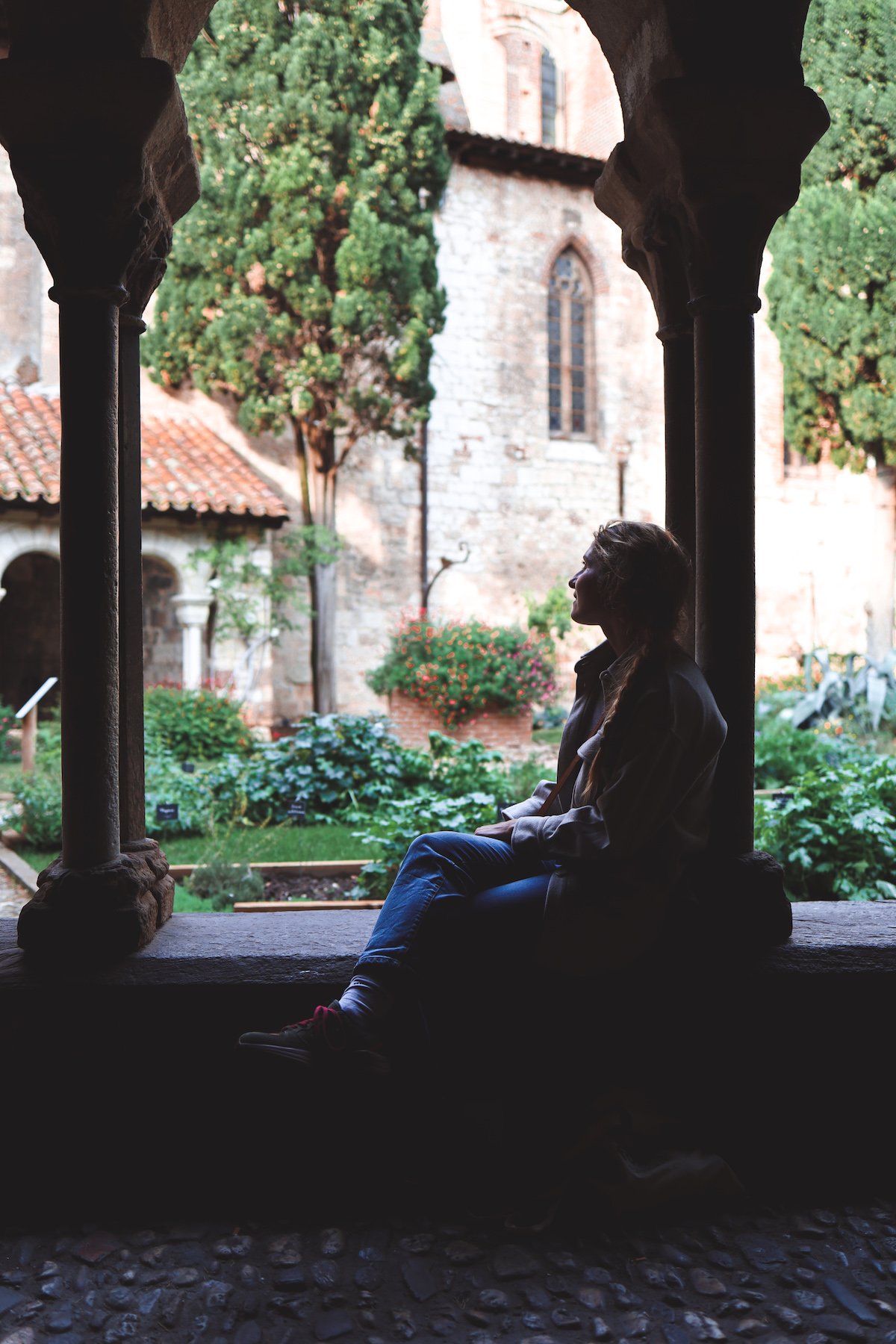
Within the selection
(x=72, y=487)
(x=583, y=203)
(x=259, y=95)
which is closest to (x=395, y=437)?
(x=259, y=95)

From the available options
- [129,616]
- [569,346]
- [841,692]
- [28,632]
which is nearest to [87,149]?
[129,616]

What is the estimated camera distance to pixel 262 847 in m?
5.93

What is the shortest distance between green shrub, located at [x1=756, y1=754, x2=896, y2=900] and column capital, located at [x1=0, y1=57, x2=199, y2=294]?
11.0 feet

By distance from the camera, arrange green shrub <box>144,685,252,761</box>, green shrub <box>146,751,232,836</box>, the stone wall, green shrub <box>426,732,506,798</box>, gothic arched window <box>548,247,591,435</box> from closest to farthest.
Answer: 1. green shrub <box>426,732,506,798</box>
2. green shrub <box>146,751,232,836</box>
3. green shrub <box>144,685,252,761</box>
4. gothic arched window <box>548,247,591,435</box>
5. the stone wall

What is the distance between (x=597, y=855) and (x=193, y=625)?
9.83 metres

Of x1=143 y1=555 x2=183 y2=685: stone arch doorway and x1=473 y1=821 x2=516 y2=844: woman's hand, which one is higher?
x1=143 y1=555 x2=183 y2=685: stone arch doorway

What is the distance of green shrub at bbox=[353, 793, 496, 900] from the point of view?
4781mm

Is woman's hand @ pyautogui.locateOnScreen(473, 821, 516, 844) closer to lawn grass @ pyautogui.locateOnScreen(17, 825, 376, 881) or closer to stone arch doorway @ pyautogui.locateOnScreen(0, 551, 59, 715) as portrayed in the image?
lawn grass @ pyautogui.locateOnScreen(17, 825, 376, 881)

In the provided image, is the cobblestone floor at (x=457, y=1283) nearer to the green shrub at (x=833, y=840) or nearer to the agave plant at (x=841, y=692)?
the green shrub at (x=833, y=840)

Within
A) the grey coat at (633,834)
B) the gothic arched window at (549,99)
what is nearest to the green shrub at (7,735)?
the grey coat at (633,834)

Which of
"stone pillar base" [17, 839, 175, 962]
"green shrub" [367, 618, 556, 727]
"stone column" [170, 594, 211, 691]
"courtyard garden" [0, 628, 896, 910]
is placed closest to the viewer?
"stone pillar base" [17, 839, 175, 962]

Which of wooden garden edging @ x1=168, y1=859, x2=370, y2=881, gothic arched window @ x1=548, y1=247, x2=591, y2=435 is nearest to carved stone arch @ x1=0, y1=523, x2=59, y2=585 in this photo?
wooden garden edging @ x1=168, y1=859, x2=370, y2=881

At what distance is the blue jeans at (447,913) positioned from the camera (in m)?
2.03

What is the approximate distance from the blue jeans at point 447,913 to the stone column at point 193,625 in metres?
9.48
